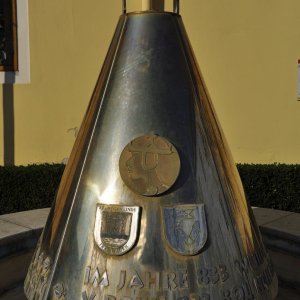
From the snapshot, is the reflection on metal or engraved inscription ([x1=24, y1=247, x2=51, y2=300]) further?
engraved inscription ([x1=24, y1=247, x2=51, y2=300])

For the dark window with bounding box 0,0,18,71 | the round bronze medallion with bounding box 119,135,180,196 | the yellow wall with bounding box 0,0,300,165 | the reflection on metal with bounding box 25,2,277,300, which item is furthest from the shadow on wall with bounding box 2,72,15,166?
the round bronze medallion with bounding box 119,135,180,196

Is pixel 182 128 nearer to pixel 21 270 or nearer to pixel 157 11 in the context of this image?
pixel 157 11

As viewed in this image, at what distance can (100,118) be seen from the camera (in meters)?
2.17

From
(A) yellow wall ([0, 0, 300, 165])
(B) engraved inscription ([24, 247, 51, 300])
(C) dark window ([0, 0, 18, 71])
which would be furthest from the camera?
(C) dark window ([0, 0, 18, 71])

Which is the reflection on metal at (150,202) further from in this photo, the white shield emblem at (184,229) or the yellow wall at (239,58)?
the yellow wall at (239,58)

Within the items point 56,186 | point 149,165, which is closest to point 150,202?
point 149,165

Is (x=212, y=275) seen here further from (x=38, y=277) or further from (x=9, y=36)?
(x=9, y=36)

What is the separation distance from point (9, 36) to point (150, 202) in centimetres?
575

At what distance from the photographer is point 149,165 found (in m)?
2.04

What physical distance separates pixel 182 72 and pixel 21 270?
5.89ft

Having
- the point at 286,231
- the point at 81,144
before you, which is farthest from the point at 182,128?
the point at 286,231

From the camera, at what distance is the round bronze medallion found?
78.7 inches

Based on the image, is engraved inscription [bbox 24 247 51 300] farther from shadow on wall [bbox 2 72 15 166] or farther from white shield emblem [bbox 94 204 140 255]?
shadow on wall [bbox 2 72 15 166]

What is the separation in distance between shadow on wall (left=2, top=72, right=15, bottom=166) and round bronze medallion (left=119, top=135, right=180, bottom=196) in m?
5.36
